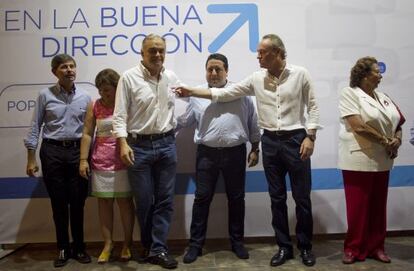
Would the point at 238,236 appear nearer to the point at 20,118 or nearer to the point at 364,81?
the point at 364,81

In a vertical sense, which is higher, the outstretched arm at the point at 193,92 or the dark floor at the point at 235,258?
the outstretched arm at the point at 193,92

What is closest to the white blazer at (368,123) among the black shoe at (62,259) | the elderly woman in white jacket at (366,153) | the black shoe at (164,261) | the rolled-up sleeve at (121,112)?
the elderly woman in white jacket at (366,153)

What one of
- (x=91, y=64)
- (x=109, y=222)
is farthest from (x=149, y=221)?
(x=91, y=64)

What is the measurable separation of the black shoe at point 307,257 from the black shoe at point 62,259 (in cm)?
168

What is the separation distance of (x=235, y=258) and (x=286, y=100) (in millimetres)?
1192

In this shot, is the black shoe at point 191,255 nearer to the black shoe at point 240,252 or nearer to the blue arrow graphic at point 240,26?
the black shoe at point 240,252

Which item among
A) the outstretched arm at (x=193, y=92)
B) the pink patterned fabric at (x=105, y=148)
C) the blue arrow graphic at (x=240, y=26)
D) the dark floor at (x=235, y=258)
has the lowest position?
the dark floor at (x=235, y=258)

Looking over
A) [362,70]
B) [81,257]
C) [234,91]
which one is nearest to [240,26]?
[234,91]

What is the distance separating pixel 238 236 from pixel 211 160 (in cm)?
60

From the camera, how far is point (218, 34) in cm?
320

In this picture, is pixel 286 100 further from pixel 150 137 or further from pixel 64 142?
pixel 64 142

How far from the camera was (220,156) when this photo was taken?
2.77 metres

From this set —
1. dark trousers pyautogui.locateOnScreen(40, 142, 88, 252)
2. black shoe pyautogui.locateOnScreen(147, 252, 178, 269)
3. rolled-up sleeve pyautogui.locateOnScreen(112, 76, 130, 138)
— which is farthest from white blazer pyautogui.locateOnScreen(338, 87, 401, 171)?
dark trousers pyautogui.locateOnScreen(40, 142, 88, 252)

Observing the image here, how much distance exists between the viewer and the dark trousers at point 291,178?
A: 2.59 meters
